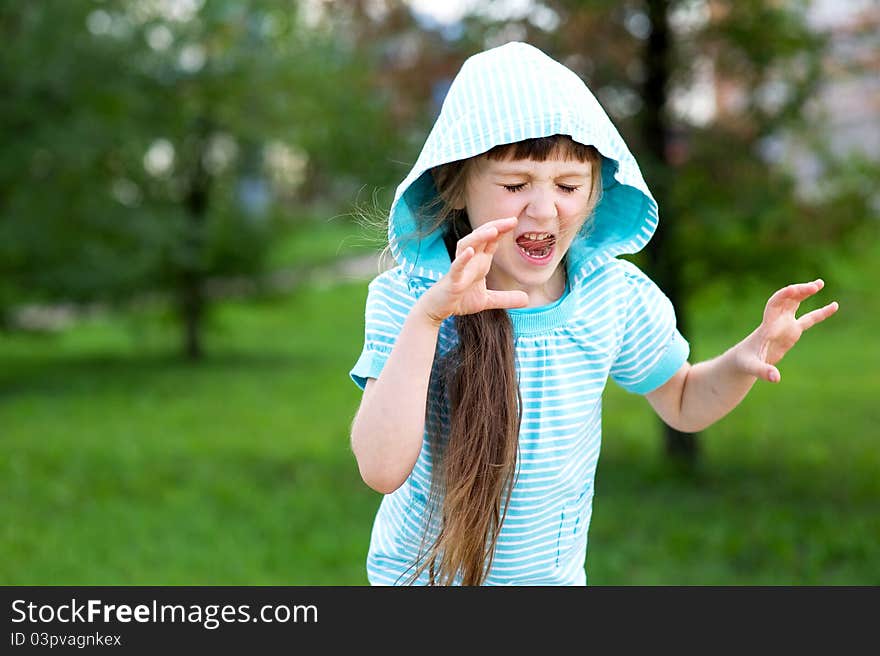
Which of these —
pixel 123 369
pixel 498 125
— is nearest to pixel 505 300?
pixel 498 125

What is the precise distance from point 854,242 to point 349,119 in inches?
109

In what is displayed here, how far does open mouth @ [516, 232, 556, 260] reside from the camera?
5.62 ft

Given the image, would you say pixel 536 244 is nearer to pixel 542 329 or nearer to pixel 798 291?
pixel 542 329

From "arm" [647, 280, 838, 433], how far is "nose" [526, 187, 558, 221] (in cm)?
44

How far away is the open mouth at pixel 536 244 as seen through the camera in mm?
1714

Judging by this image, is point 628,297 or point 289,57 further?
point 289,57

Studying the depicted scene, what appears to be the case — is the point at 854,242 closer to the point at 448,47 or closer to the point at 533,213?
the point at 448,47

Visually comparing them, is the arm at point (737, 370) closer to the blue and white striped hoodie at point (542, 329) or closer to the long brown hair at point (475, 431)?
the blue and white striped hoodie at point (542, 329)

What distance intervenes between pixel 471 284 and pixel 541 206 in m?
0.21

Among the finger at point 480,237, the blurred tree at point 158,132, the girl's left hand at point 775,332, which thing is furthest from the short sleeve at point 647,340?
the blurred tree at point 158,132

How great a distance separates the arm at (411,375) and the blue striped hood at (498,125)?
0.18m

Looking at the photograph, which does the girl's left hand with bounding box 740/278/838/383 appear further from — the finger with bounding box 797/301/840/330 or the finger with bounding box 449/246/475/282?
the finger with bounding box 449/246/475/282
